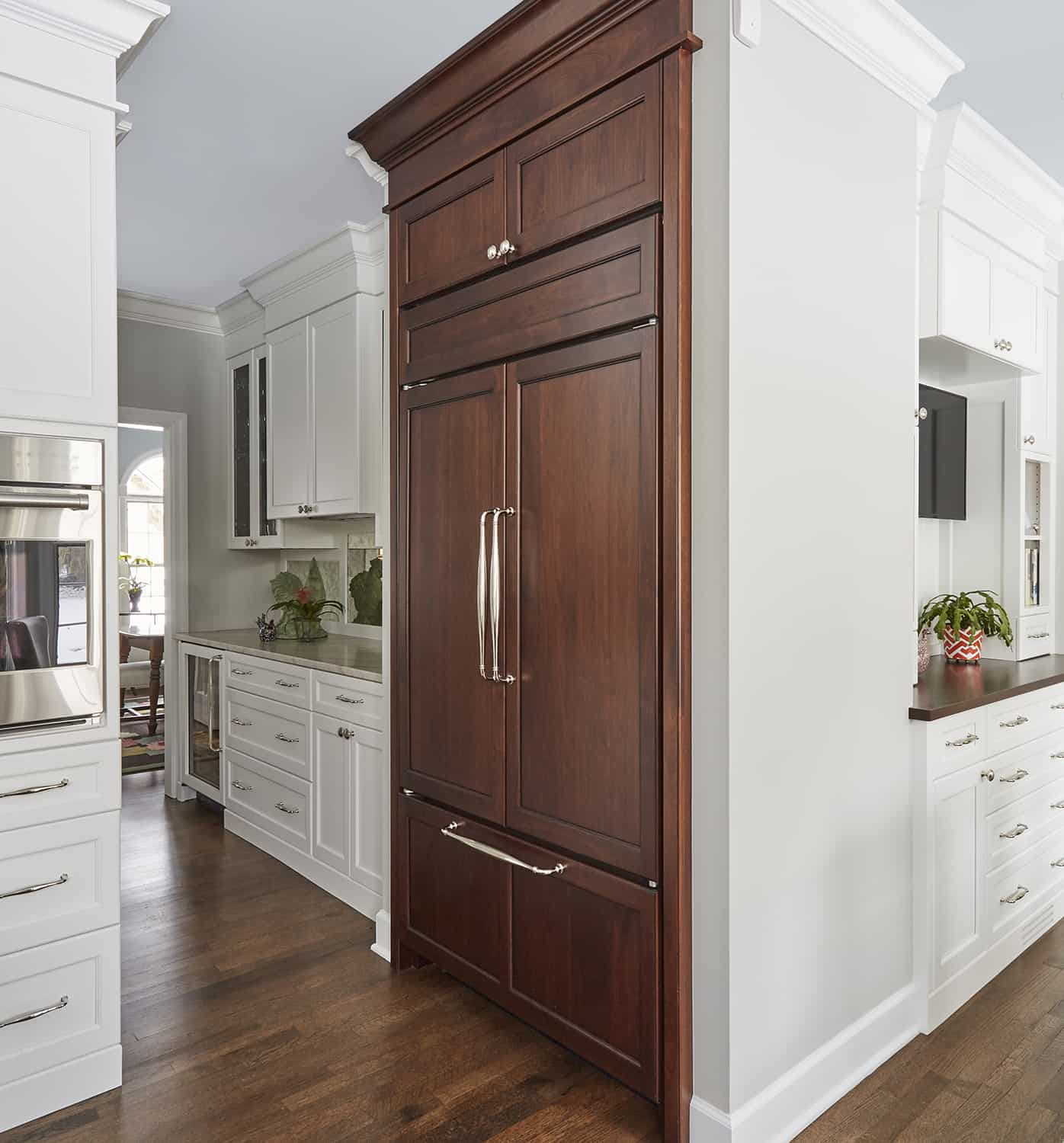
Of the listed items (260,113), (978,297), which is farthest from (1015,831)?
(260,113)

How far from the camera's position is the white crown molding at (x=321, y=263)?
12.0 ft

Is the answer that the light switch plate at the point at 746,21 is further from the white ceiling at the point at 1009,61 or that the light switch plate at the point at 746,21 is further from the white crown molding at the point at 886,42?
the white ceiling at the point at 1009,61

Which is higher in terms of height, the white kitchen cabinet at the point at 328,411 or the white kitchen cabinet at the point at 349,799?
the white kitchen cabinet at the point at 328,411

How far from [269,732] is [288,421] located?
151 cm

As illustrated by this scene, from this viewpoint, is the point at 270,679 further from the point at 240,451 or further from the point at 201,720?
the point at 240,451

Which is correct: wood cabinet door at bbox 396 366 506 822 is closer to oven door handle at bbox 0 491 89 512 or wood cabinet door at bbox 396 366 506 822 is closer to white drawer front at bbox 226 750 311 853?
oven door handle at bbox 0 491 89 512

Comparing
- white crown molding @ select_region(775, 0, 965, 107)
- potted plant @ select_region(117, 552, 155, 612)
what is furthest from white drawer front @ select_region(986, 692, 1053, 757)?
potted plant @ select_region(117, 552, 155, 612)

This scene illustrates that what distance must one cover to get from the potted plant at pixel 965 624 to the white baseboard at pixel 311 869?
2337mm

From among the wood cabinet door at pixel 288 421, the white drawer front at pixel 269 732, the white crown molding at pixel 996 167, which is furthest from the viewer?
the wood cabinet door at pixel 288 421

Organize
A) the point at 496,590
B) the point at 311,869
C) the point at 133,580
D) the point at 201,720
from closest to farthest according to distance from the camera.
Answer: the point at 496,590 < the point at 311,869 < the point at 201,720 < the point at 133,580

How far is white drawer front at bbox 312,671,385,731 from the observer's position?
3090 mm

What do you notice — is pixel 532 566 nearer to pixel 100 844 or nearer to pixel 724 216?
pixel 724 216

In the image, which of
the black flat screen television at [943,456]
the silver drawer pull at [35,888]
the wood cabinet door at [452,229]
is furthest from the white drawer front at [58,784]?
the black flat screen television at [943,456]

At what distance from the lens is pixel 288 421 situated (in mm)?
4258
